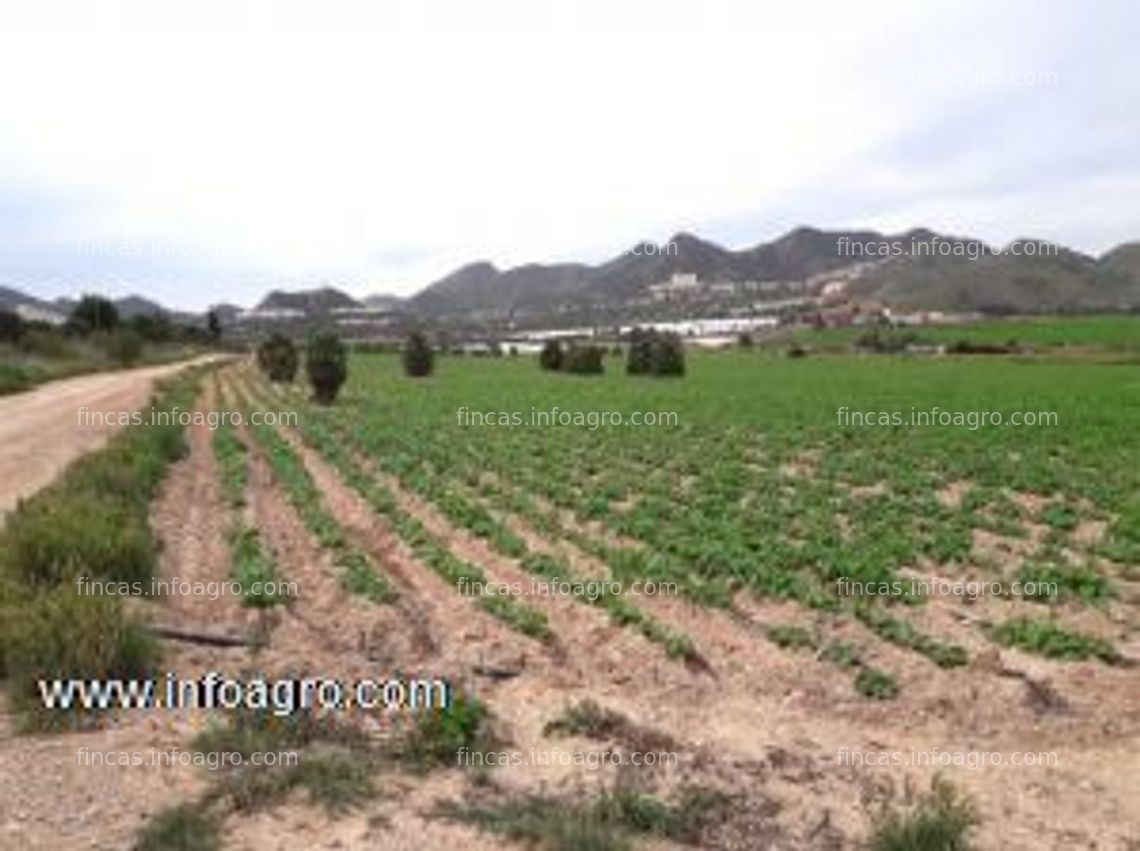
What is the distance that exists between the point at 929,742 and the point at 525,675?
293cm

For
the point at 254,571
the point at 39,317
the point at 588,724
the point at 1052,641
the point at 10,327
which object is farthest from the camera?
the point at 39,317

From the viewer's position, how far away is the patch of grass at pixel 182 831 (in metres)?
5.73

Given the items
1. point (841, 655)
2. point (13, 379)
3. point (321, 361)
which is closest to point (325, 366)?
A: point (321, 361)

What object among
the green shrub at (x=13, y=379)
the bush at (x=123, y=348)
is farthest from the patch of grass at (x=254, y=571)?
the bush at (x=123, y=348)

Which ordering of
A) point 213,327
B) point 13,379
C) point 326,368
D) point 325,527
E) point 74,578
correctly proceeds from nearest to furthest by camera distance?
1. point 74,578
2. point 325,527
3. point 326,368
4. point 13,379
5. point 213,327

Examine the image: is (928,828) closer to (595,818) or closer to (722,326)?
(595,818)

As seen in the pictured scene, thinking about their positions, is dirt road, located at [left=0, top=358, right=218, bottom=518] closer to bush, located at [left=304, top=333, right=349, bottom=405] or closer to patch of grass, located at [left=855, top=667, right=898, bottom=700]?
bush, located at [left=304, top=333, right=349, bottom=405]

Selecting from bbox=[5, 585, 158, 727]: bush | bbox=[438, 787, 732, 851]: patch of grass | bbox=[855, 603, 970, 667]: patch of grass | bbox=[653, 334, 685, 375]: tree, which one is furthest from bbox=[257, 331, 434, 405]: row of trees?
bbox=[438, 787, 732, 851]: patch of grass

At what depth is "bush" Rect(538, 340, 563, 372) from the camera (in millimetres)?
75875

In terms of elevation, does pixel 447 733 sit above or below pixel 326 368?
below

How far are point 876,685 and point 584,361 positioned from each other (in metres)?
63.3

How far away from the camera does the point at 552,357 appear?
251 feet

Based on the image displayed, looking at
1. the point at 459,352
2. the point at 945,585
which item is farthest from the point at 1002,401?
the point at 459,352

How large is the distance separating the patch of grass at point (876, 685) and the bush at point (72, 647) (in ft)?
16.5
